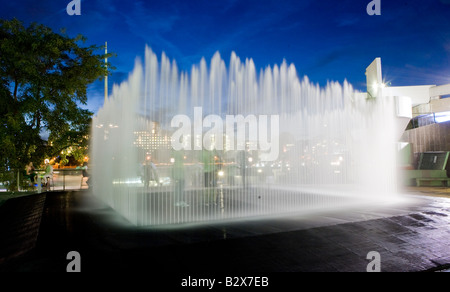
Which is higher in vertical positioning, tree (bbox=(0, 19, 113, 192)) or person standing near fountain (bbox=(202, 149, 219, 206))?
tree (bbox=(0, 19, 113, 192))

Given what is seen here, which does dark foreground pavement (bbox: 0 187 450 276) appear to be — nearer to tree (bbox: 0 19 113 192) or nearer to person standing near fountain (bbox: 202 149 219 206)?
person standing near fountain (bbox: 202 149 219 206)

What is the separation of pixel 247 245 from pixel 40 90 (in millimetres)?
11092

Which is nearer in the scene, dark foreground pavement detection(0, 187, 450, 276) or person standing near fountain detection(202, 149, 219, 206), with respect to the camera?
dark foreground pavement detection(0, 187, 450, 276)

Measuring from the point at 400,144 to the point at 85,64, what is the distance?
67.8ft

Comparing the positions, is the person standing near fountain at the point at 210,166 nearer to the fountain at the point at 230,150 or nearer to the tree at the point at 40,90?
the fountain at the point at 230,150

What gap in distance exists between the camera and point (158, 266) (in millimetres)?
4070

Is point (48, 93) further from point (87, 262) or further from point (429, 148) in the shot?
point (429, 148)

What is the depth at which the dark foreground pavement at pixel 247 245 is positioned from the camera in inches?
163

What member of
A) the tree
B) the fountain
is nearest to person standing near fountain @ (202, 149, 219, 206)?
the fountain

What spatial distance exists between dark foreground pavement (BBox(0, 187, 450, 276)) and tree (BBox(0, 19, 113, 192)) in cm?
597

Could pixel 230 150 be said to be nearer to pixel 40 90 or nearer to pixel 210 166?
pixel 210 166

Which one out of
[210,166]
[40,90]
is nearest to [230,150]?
[210,166]

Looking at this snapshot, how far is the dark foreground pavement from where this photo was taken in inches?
163

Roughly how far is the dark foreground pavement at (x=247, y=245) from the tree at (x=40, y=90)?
19.6 feet
